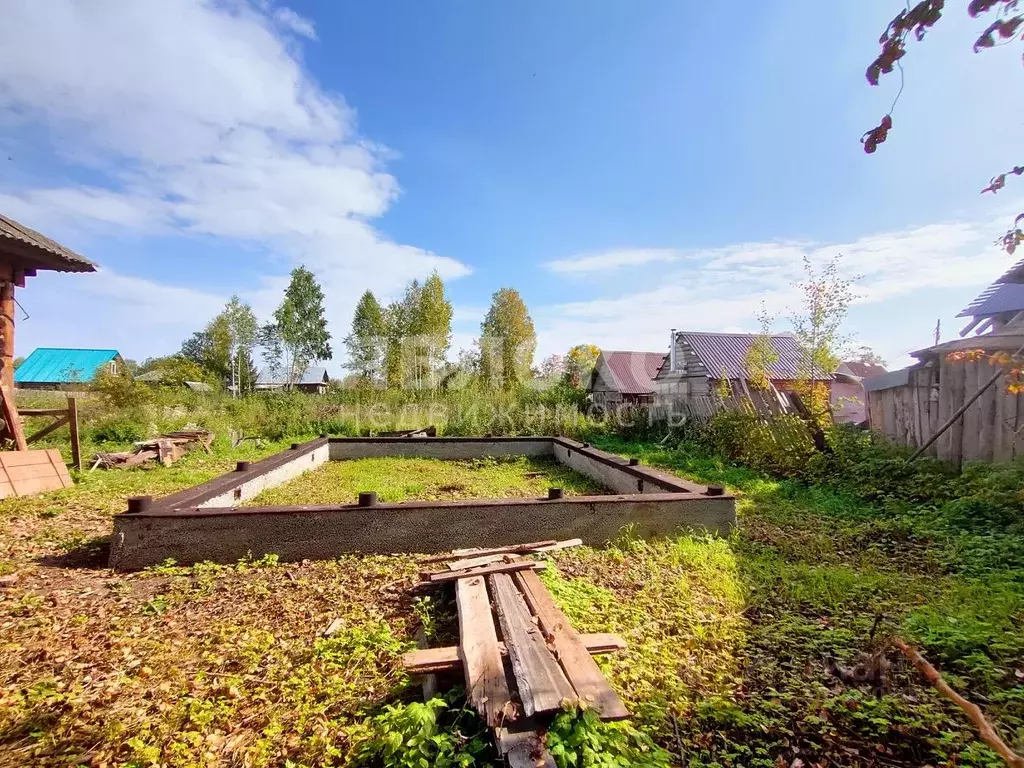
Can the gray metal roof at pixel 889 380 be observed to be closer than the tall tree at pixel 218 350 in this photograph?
Yes

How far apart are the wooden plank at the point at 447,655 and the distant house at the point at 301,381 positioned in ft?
74.8

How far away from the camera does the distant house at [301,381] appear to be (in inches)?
1068

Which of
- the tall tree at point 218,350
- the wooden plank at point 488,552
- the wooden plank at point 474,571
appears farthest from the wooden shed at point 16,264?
Result: the tall tree at point 218,350

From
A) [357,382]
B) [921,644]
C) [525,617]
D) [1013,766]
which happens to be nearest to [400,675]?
[525,617]

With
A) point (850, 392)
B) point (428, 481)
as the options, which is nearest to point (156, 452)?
point (428, 481)

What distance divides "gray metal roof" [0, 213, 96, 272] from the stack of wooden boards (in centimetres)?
725

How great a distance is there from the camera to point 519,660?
6.99 ft

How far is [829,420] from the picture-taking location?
827 centimetres

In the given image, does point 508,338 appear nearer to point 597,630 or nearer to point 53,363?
point 597,630

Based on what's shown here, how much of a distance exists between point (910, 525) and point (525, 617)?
456 centimetres

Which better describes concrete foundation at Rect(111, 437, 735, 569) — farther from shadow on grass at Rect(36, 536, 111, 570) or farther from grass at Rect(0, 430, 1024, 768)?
shadow on grass at Rect(36, 536, 111, 570)

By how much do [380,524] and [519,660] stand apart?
7.34 ft

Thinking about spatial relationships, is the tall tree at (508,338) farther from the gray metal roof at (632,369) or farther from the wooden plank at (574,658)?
the wooden plank at (574,658)

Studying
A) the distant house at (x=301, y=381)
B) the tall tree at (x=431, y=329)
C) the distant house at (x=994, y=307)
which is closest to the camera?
the distant house at (x=994, y=307)
